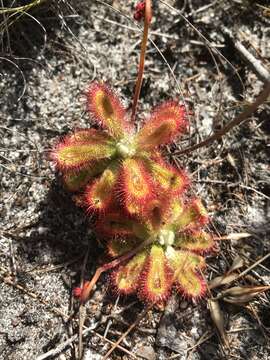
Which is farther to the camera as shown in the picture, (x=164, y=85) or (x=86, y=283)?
(x=164, y=85)

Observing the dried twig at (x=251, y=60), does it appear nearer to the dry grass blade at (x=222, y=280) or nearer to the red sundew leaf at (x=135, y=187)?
the red sundew leaf at (x=135, y=187)

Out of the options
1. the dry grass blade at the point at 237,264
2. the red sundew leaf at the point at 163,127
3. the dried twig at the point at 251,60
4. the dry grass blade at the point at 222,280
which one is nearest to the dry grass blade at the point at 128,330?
the dry grass blade at the point at 222,280

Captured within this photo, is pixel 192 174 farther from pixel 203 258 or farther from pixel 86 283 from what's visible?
pixel 86 283

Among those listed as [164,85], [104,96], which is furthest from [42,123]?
[164,85]

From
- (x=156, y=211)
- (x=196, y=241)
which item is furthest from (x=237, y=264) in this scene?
(x=156, y=211)

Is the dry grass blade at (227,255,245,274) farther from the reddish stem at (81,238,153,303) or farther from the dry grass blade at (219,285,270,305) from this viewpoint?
the reddish stem at (81,238,153,303)

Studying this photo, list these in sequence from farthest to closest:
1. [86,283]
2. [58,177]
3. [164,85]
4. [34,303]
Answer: [164,85]
[58,177]
[34,303]
[86,283]
